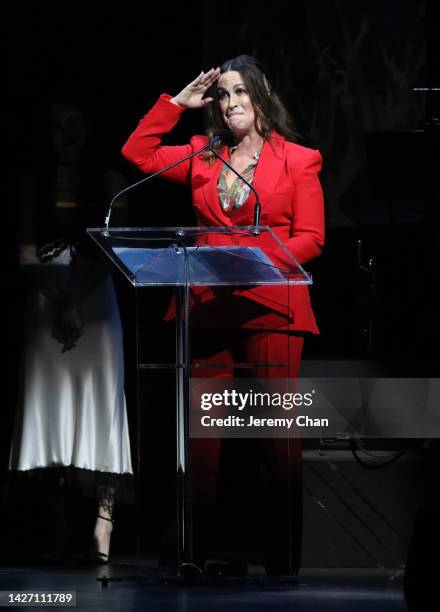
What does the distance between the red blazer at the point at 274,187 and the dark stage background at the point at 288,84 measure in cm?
57

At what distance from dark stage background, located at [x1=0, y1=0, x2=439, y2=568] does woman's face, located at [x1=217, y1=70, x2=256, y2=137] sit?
2.62 ft

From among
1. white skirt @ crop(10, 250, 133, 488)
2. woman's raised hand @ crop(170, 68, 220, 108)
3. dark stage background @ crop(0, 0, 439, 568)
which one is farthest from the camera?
dark stage background @ crop(0, 0, 439, 568)

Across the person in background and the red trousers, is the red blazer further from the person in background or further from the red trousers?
the person in background

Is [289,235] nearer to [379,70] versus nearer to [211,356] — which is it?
[211,356]

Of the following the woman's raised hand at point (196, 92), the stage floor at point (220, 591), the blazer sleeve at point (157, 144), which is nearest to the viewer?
the stage floor at point (220, 591)

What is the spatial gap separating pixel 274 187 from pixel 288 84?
3.23 ft

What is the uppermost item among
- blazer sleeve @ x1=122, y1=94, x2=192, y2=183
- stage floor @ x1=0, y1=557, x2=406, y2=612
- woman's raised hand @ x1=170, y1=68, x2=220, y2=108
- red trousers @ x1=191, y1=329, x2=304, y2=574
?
woman's raised hand @ x1=170, y1=68, x2=220, y2=108

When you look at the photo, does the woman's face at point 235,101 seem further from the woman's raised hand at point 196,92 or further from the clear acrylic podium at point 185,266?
the clear acrylic podium at point 185,266

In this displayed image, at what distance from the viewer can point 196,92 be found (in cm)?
444

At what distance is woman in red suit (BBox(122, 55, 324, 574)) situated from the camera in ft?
12.9

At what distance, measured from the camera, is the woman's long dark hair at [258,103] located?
4.32m

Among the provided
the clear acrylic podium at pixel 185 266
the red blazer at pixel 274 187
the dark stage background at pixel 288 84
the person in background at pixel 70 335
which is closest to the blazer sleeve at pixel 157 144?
the red blazer at pixel 274 187

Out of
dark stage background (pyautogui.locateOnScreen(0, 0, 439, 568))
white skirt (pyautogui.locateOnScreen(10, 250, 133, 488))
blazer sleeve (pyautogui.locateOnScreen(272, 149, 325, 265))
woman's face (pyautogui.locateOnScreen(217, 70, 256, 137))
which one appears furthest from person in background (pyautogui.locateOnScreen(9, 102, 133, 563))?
blazer sleeve (pyautogui.locateOnScreen(272, 149, 325, 265))

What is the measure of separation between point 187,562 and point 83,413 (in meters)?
1.20
